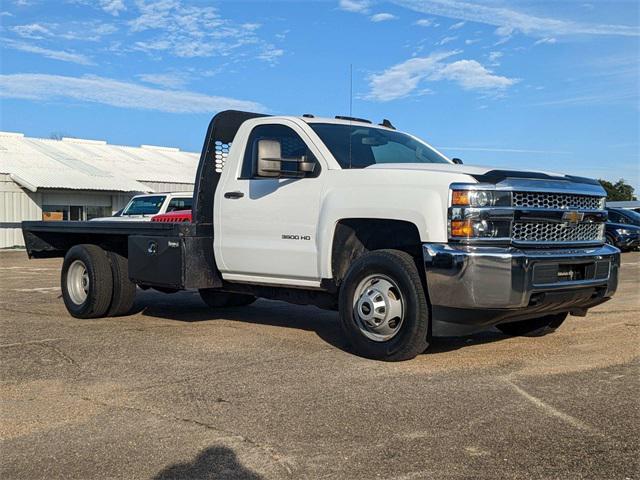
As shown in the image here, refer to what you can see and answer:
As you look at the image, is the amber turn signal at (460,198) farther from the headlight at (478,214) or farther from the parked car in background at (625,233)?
→ the parked car in background at (625,233)

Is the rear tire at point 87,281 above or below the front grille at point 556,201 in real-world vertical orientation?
below

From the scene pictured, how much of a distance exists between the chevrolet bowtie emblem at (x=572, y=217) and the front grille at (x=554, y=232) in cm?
4

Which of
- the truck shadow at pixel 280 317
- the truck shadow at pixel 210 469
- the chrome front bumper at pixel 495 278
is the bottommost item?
the truck shadow at pixel 280 317

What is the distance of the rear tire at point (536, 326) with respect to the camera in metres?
6.93

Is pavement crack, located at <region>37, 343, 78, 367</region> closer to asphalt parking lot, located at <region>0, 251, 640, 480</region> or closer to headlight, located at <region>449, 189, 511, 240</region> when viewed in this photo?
asphalt parking lot, located at <region>0, 251, 640, 480</region>

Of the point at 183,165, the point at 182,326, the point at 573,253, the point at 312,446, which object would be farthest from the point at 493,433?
the point at 183,165

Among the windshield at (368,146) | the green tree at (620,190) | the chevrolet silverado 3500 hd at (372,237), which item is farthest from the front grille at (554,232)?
the green tree at (620,190)

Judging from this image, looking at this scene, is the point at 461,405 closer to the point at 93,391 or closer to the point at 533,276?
the point at 533,276

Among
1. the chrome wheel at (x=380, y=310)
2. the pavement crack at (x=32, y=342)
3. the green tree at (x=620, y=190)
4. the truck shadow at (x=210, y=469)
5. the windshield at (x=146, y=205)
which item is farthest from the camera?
the green tree at (x=620, y=190)

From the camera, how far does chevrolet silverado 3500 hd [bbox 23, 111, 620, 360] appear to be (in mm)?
5406

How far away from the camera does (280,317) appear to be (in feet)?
28.5

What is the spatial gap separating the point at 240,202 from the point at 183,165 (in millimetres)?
34847

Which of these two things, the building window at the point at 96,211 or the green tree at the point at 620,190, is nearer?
the building window at the point at 96,211

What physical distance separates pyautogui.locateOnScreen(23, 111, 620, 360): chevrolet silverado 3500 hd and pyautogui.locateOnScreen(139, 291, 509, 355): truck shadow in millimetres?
386
